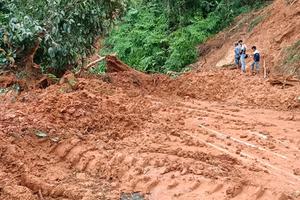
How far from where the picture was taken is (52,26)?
11.4 m

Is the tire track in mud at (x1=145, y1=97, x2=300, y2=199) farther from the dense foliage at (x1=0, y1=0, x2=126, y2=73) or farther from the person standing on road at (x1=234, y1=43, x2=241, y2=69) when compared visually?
the person standing on road at (x1=234, y1=43, x2=241, y2=69)

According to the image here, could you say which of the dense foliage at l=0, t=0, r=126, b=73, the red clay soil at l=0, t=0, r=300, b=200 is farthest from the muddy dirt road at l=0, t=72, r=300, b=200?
the dense foliage at l=0, t=0, r=126, b=73

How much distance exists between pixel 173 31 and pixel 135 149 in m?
15.1

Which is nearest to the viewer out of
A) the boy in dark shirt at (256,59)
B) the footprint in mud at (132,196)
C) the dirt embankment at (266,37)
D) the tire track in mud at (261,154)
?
the footprint in mud at (132,196)

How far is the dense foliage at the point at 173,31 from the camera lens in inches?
825


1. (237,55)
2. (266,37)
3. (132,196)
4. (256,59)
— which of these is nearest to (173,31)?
(266,37)

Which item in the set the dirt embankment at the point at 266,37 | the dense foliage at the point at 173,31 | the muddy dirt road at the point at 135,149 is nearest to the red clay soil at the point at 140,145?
the muddy dirt road at the point at 135,149

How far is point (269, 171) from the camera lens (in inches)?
301

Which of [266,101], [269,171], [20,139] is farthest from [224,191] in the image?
[266,101]

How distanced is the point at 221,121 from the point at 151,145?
8.98ft

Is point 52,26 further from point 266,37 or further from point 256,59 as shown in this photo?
point 266,37

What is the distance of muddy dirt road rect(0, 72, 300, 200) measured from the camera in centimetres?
692

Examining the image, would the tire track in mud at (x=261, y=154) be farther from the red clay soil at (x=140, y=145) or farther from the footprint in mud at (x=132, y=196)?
the footprint in mud at (x=132, y=196)

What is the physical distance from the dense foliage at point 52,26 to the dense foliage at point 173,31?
8.57m
